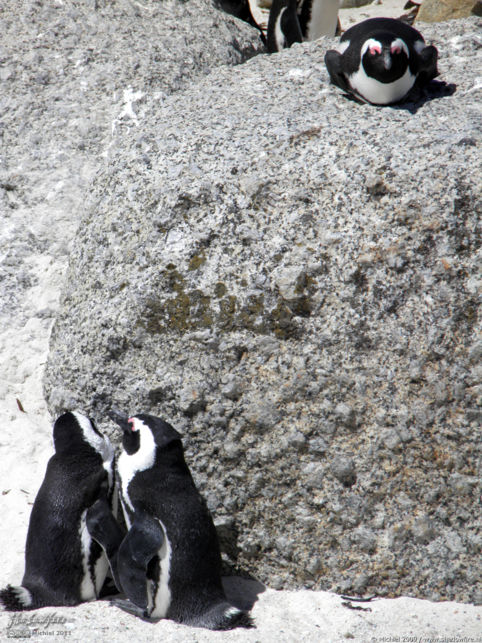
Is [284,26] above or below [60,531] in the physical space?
above

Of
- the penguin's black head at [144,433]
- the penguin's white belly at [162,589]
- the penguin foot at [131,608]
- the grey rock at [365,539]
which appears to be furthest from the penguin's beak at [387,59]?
the penguin foot at [131,608]

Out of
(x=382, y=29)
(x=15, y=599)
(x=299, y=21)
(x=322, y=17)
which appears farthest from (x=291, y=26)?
(x=15, y=599)

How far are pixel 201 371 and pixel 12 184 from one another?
1.99 metres

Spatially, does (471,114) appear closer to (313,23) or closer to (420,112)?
(420,112)

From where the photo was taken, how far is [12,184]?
12.6 feet

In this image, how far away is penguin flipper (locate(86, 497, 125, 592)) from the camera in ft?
7.74

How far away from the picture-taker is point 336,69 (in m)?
3.02

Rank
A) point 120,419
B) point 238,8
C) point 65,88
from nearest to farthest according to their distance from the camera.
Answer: point 120,419
point 65,88
point 238,8

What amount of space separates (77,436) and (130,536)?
1.49 feet

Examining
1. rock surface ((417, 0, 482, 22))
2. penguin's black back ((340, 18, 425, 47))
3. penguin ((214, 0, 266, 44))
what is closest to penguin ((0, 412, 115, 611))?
penguin's black back ((340, 18, 425, 47))

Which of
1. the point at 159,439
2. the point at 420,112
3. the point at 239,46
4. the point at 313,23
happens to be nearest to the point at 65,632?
the point at 159,439

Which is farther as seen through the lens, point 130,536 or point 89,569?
point 89,569

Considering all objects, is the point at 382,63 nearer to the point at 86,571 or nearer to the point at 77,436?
the point at 77,436

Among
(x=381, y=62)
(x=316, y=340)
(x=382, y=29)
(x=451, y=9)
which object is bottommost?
(x=316, y=340)
